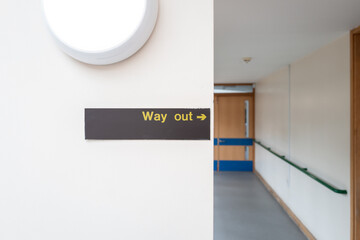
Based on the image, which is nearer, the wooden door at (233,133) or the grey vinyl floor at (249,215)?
the grey vinyl floor at (249,215)

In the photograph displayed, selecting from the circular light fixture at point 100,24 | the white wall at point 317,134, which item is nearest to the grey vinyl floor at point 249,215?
the white wall at point 317,134

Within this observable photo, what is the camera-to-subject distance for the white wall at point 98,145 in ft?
2.01

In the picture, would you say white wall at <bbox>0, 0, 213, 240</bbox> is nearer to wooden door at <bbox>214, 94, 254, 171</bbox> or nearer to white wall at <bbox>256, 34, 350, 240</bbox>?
white wall at <bbox>256, 34, 350, 240</bbox>

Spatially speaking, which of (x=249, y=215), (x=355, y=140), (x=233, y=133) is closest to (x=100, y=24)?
(x=355, y=140)

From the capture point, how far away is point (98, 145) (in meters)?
0.64

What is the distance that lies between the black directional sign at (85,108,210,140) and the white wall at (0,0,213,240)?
20mm

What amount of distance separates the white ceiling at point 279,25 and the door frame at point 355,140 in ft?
1.02

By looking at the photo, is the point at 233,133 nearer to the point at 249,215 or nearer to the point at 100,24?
the point at 249,215

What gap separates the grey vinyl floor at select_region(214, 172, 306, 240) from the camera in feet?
9.85

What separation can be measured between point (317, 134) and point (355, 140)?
2.49ft

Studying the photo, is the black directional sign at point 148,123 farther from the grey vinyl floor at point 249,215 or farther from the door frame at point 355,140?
the grey vinyl floor at point 249,215

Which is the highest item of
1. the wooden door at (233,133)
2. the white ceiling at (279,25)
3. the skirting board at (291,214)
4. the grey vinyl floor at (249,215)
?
the white ceiling at (279,25)

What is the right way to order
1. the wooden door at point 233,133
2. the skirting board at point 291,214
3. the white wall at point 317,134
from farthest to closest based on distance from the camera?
the wooden door at point 233,133 < the skirting board at point 291,214 < the white wall at point 317,134

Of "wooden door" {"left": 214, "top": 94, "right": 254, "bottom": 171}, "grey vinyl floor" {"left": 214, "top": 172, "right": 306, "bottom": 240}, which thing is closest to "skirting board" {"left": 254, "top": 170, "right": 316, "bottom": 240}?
"grey vinyl floor" {"left": 214, "top": 172, "right": 306, "bottom": 240}
